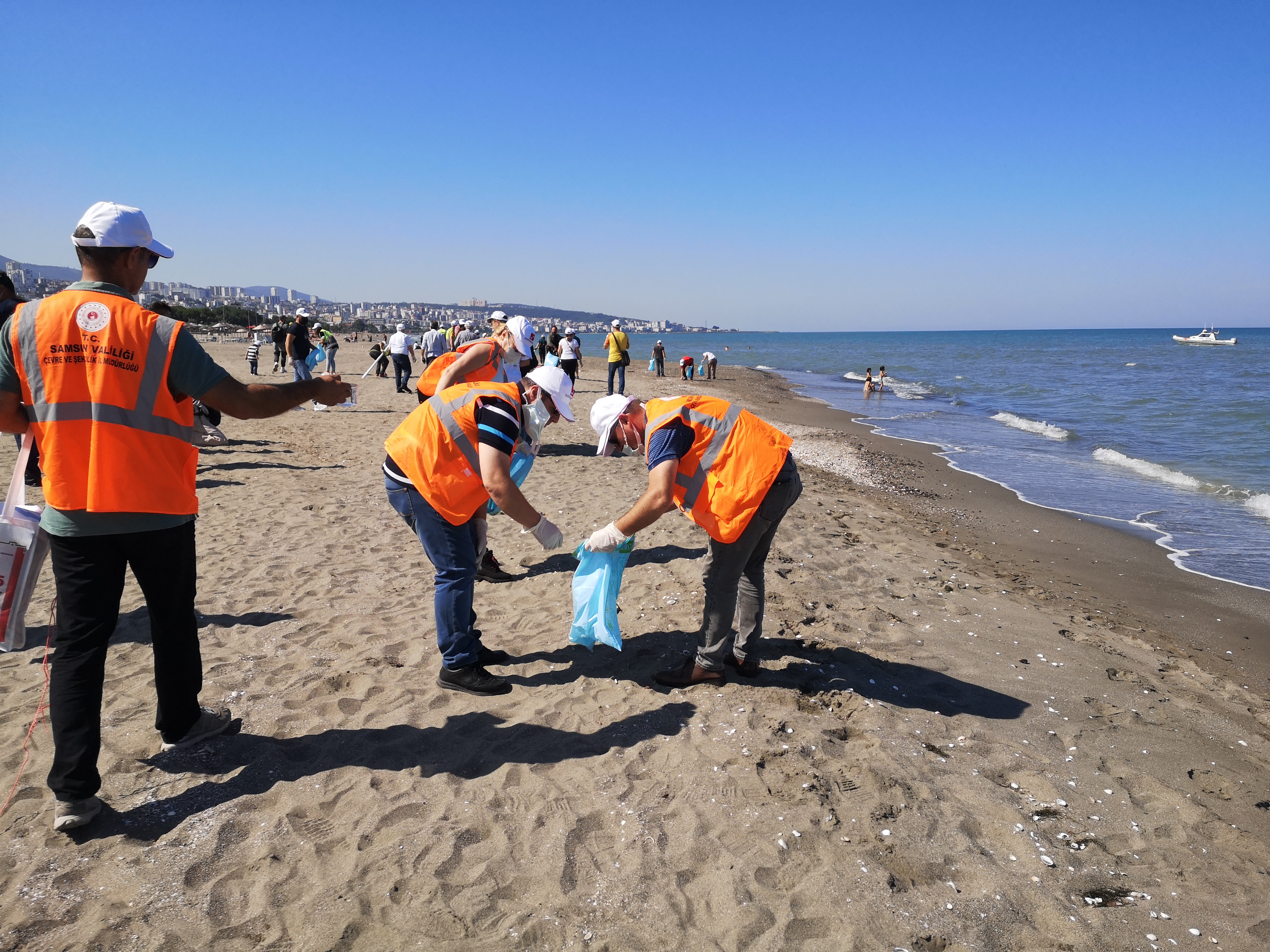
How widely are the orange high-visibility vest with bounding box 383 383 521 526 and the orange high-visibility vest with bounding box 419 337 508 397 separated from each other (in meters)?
1.80

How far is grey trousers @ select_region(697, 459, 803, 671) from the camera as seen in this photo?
349cm

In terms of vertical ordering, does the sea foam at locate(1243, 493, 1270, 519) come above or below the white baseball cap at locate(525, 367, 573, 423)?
below

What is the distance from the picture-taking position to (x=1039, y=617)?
209 inches

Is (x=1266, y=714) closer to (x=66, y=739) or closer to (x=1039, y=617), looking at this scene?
(x=1039, y=617)

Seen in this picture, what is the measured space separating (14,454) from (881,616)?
35.3 feet

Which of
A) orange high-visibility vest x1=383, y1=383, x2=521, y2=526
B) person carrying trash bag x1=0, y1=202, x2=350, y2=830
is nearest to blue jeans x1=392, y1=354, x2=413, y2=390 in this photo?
orange high-visibility vest x1=383, y1=383, x2=521, y2=526

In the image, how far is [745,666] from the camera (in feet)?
13.0

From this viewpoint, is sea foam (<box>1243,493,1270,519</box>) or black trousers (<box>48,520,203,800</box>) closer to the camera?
black trousers (<box>48,520,203,800</box>)

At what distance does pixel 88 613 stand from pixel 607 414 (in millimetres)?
2142

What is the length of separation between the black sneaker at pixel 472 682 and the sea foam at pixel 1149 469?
1104 centimetres

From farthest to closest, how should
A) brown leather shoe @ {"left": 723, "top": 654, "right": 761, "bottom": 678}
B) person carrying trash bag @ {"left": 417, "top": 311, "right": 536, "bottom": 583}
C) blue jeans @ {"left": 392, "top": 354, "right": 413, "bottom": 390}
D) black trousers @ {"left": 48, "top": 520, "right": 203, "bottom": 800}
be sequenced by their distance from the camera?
blue jeans @ {"left": 392, "top": 354, "right": 413, "bottom": 390} → person carrying trash bag @ {"left": 417, "top": 311, "right": 536, "bottom": 583} → brown leather shoe @ {"left": 723, "top": 654, "right": 761, "bottom": 678} → black trousers @ {"left": 48, "top": 520, "right": 203, "bottom": 800}

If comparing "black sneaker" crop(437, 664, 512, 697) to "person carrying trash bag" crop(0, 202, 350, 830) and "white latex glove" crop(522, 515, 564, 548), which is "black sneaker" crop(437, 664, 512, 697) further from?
"person carrying trash bag" crop(0, 202, 350, 830)

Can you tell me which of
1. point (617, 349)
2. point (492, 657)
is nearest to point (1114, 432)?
point (617, 349)

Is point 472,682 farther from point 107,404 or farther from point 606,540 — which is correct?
point 107,404
